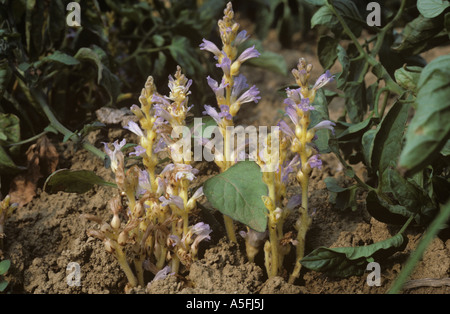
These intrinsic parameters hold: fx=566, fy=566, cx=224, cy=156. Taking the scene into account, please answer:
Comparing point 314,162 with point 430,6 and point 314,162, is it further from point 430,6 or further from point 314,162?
point 430,6

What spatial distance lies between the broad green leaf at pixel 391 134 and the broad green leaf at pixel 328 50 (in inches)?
19.7

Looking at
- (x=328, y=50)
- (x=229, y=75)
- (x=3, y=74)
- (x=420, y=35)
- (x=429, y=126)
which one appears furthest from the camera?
(x=328, y=50)

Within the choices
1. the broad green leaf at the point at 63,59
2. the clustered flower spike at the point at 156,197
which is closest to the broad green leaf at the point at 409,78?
the clustered flower spike at the point at 156,197

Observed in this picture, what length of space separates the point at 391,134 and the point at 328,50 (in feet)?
1.84

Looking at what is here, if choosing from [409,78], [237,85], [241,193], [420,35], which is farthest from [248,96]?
[420,35]

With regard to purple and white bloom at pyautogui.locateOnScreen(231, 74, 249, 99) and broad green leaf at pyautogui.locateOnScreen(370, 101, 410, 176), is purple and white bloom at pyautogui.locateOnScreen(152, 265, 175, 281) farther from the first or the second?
broad green leaf at pyautogui.locateOnScreen(370, 101, 410, 176)

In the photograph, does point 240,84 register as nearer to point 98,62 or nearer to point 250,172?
point 250,172

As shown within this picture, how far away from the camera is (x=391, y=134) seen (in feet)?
4.94

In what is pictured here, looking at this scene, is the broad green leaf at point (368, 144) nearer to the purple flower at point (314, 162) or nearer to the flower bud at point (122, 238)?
the purple flower at point (314, 162)

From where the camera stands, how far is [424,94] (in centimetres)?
108

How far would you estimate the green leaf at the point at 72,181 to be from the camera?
1520 mm

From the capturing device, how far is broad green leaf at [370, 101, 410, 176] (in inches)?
58.9

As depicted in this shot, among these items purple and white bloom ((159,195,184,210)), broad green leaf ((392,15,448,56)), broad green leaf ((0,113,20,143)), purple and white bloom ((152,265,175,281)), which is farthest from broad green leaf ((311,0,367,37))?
broad green leaf ((0,113,20,143))
